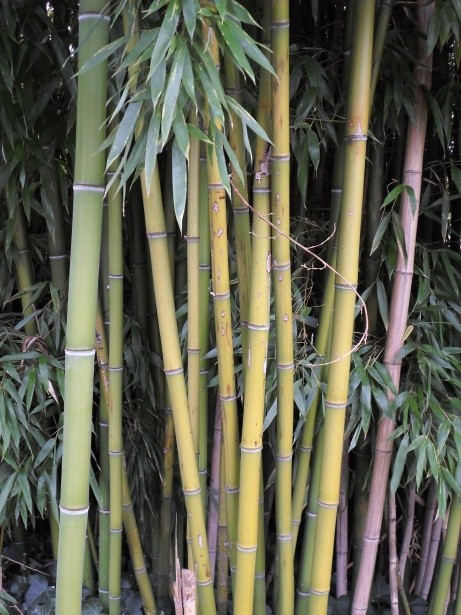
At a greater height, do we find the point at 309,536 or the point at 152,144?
the point at 152,144

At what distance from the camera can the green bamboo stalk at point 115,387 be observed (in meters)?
1.35

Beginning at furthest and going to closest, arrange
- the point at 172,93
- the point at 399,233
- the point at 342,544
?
the point at 342,544 < the point at 399,233 < the point at 172,93

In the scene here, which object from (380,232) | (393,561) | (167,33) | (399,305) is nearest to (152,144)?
(167,33)

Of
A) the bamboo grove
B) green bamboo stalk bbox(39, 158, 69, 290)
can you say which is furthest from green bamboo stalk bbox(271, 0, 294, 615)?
green bamboo stalk bbox(39, 158, 69, 290)

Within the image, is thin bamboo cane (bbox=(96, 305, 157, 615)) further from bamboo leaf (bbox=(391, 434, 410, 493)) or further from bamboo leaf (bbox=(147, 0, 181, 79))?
bamboo leaf (bbox=(147, 0, 181, 79))

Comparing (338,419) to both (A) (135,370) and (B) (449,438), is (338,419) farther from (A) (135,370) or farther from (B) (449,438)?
(A) (135,370)

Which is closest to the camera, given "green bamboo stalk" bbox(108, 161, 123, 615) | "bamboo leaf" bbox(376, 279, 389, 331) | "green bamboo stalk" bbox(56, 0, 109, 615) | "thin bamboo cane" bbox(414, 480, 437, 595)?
"green bamboo stalk" bbox(56, 0, 109, 615)

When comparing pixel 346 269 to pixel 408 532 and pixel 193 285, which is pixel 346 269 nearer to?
pixel 193 285

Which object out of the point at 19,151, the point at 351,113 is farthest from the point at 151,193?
the point at 19,151

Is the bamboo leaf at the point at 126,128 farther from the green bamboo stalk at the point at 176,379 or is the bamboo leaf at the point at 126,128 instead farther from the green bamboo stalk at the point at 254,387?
the green bamboo stalk at the point at 254,387

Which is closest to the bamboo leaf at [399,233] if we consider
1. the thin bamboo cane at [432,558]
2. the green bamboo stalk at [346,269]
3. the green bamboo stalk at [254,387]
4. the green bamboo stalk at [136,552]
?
the green bamboo stalk at [346,269]

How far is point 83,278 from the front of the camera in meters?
1.01

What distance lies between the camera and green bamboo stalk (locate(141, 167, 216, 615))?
1146 mm

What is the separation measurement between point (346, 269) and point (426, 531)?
112cm
